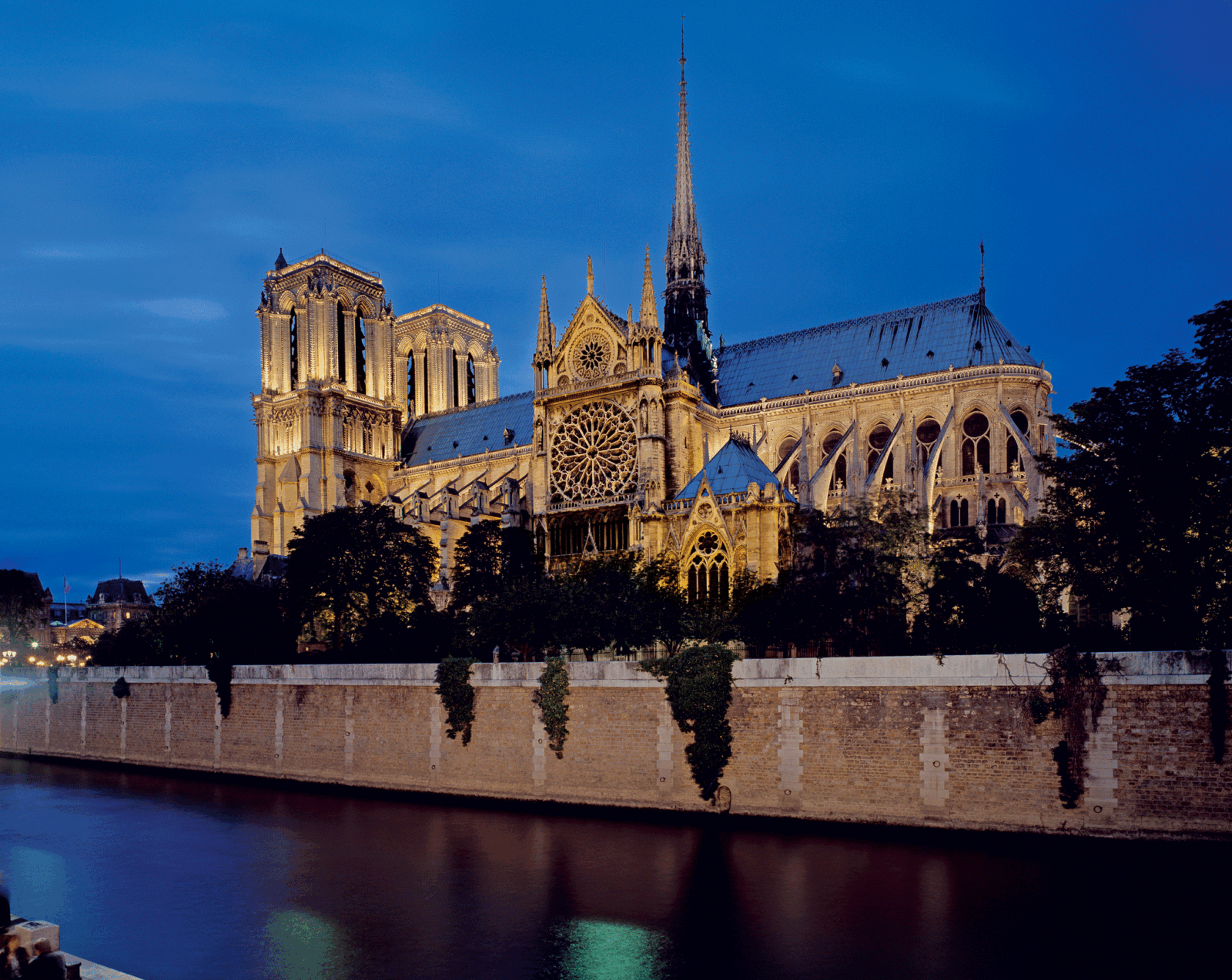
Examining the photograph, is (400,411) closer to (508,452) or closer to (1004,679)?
(508,452)

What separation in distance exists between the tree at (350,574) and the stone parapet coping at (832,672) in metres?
7.35

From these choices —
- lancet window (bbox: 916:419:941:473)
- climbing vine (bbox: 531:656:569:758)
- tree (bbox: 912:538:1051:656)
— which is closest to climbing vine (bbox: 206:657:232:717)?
climbing vine (bbox: 531:656:569:758)

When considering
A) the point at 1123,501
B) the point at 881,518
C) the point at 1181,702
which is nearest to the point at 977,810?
the point at 1181,702

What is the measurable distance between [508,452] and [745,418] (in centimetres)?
1674

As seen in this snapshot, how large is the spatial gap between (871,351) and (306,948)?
4150 cm

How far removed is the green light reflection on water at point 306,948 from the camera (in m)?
15.4

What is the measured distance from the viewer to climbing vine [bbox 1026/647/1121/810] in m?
→ 21.1

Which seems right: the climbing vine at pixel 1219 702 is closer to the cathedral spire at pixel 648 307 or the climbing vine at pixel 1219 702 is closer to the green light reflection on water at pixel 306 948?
the green light reflection on water at pixel 306 948

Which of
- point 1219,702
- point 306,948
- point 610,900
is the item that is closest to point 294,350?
point 610,900

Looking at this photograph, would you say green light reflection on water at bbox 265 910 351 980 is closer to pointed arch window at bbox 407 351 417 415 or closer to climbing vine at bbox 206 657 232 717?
climbing vine at bbox 206 657 232 717

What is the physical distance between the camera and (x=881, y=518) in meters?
36.5

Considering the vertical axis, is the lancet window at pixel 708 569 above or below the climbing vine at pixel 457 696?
above

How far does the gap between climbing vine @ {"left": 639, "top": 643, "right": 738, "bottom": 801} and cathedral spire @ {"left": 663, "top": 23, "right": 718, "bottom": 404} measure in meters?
31.3

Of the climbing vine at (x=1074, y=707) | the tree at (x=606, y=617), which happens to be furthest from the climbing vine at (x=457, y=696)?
the climbing vine at (x=1074, y=707)
